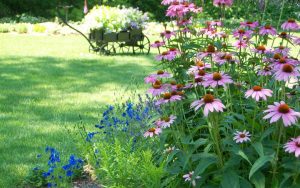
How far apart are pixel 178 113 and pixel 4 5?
2088cm

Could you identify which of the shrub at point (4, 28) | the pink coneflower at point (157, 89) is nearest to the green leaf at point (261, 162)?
the pink coneflower at point (157, 89)

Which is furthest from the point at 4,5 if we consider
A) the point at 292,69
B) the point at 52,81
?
the point at 292,69

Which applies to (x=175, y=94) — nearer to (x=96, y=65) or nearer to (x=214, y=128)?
(x=214, y=128)

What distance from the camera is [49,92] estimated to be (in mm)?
6789

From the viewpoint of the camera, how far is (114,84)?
7367 mm

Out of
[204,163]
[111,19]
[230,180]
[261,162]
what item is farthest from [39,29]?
[261,162]

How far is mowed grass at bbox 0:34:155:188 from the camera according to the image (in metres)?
4.41

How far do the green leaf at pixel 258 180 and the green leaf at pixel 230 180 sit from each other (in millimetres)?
76

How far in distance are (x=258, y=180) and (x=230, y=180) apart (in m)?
0.13

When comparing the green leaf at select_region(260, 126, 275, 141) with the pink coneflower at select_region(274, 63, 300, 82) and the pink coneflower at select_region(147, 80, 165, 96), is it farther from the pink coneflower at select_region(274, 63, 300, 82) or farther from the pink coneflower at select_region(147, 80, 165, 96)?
the pink coneflower at select_region(147, 80, 165, 96)

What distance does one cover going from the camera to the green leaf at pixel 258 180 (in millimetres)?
2211

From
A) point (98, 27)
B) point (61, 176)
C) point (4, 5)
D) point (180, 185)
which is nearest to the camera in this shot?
point (180, 185)

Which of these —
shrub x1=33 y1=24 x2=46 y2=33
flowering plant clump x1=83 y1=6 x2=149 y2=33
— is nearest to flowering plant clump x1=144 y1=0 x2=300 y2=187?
flowering plant clump x1=83 y1=6 x2=149 y2=33

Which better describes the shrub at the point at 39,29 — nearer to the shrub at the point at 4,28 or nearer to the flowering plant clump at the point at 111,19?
the shrub at the point at 4,28
